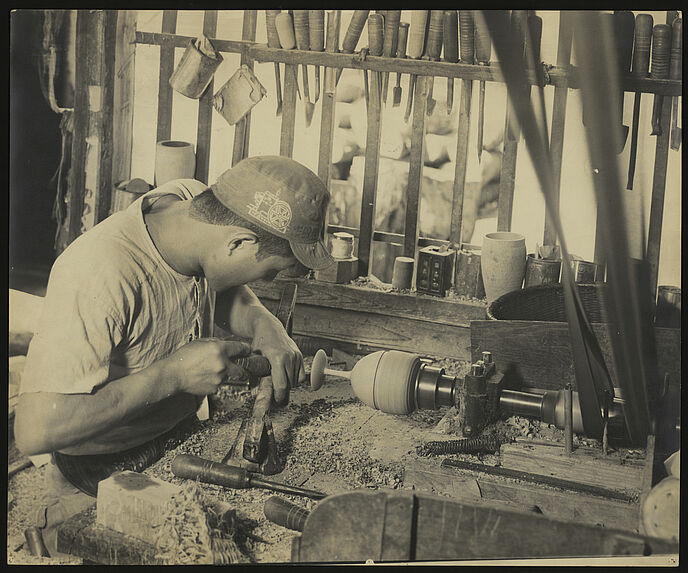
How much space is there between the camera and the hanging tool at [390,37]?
3.67m

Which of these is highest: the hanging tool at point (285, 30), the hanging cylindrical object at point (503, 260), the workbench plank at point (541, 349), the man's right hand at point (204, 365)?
the hanging tool at point (285, 30)

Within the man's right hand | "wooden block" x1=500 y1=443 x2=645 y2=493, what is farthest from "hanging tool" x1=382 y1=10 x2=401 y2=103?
"wooden block" x1=500 y1=443 x2=645 y2=493

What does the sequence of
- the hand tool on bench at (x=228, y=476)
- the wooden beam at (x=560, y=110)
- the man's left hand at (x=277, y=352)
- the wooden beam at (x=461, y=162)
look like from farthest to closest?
the man's left hand at (x=277, y=352) < the hand tool on bench at (x=228, y=476) < the wooden beam at (x=461, y=162) < the wooden beam at (x=560, y=110)

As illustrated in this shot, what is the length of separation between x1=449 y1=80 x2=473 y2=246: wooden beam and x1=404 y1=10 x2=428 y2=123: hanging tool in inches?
8.0

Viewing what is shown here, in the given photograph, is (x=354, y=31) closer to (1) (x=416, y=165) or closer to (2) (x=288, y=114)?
(2) (x=288, y=114)

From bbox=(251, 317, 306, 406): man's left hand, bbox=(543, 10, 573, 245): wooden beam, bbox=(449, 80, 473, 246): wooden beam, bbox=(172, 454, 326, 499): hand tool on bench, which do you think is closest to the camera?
bbox=(543, 10, 573, 245): wooden beam

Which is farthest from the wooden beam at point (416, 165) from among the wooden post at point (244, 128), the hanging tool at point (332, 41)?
the wooden post at point (244, 128)

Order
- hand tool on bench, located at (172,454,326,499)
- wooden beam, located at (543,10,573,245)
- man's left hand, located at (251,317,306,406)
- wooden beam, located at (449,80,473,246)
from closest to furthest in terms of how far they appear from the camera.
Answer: wooden beam, located at (543,10,573,245) → wooden beam, located at (449,80,473,246) → hand tool on bench, located at (172,454,326,499) → man's left hand, located at (251,317,306,406)

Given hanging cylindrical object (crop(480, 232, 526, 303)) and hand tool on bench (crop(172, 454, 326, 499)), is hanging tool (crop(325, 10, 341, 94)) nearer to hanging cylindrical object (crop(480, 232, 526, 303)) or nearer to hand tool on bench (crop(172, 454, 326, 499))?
hanging cylindrical object (crop(480, 232, 526, 303))

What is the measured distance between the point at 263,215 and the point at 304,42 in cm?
71

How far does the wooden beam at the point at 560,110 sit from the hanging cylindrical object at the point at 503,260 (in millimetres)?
167

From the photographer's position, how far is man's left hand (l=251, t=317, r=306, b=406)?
3.87 metres

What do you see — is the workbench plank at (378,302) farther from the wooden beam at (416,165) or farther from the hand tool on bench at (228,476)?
the hand tool on bench at (228,476)

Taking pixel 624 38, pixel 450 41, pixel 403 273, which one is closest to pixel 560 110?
pixel 624 38
